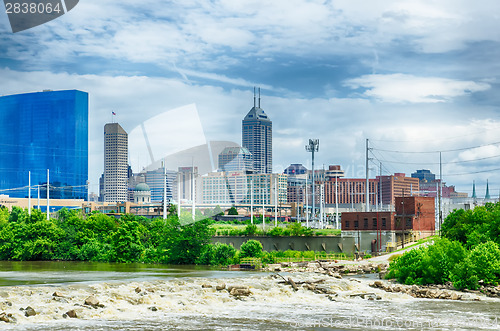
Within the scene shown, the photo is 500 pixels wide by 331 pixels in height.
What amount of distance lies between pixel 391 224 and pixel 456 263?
42.3 m

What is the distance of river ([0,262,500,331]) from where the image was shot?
33156 millimetres

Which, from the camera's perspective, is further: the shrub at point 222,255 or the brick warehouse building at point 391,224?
the brick warehouse building at point 391,224

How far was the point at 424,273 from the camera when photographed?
51.6 m

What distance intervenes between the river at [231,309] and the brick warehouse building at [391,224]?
4028cm

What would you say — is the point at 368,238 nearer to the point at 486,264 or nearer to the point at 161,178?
the point at 161,178

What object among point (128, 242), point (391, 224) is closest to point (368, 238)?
point (391, 224)

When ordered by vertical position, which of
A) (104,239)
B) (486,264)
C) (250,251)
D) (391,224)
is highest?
(486,264)

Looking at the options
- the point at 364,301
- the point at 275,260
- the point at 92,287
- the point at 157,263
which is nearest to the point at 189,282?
the point at 92,287

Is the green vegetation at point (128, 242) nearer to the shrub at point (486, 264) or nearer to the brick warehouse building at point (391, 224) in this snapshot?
the brick warehouse building at point (391, 224)

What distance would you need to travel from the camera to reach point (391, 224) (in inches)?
3659

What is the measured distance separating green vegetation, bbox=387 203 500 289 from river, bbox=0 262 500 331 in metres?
3.99

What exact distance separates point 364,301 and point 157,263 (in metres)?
43.6

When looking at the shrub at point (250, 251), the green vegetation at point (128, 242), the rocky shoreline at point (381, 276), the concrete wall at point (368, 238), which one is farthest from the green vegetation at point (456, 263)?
the concrete wall at point (368, 238)

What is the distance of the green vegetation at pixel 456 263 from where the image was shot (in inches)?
1869
